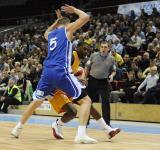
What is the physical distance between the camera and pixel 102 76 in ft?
29.8

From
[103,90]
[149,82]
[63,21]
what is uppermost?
[63,21]

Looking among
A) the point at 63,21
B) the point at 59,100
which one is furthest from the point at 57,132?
the point at 63,21

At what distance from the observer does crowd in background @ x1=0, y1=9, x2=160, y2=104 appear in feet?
40.0

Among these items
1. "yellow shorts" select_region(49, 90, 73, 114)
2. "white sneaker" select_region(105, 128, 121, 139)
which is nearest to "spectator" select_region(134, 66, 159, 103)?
"white sneaker" select_region(105, 128, 121, 139)

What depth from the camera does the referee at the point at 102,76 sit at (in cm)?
897

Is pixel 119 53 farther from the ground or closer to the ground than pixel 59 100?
closer to the ground

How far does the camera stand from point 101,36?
17469mm

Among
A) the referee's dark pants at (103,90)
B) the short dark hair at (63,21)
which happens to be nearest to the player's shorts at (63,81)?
the short dark hair at (63,21)

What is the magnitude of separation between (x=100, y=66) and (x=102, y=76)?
0.23m

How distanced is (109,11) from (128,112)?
9566 mm

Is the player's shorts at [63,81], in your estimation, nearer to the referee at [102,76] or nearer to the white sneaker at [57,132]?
the white sneaker at [57,132]

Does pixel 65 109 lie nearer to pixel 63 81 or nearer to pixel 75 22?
pixel 63 81

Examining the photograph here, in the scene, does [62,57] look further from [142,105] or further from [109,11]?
[109,11]

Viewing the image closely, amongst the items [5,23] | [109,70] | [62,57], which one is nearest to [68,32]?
[62,57]
